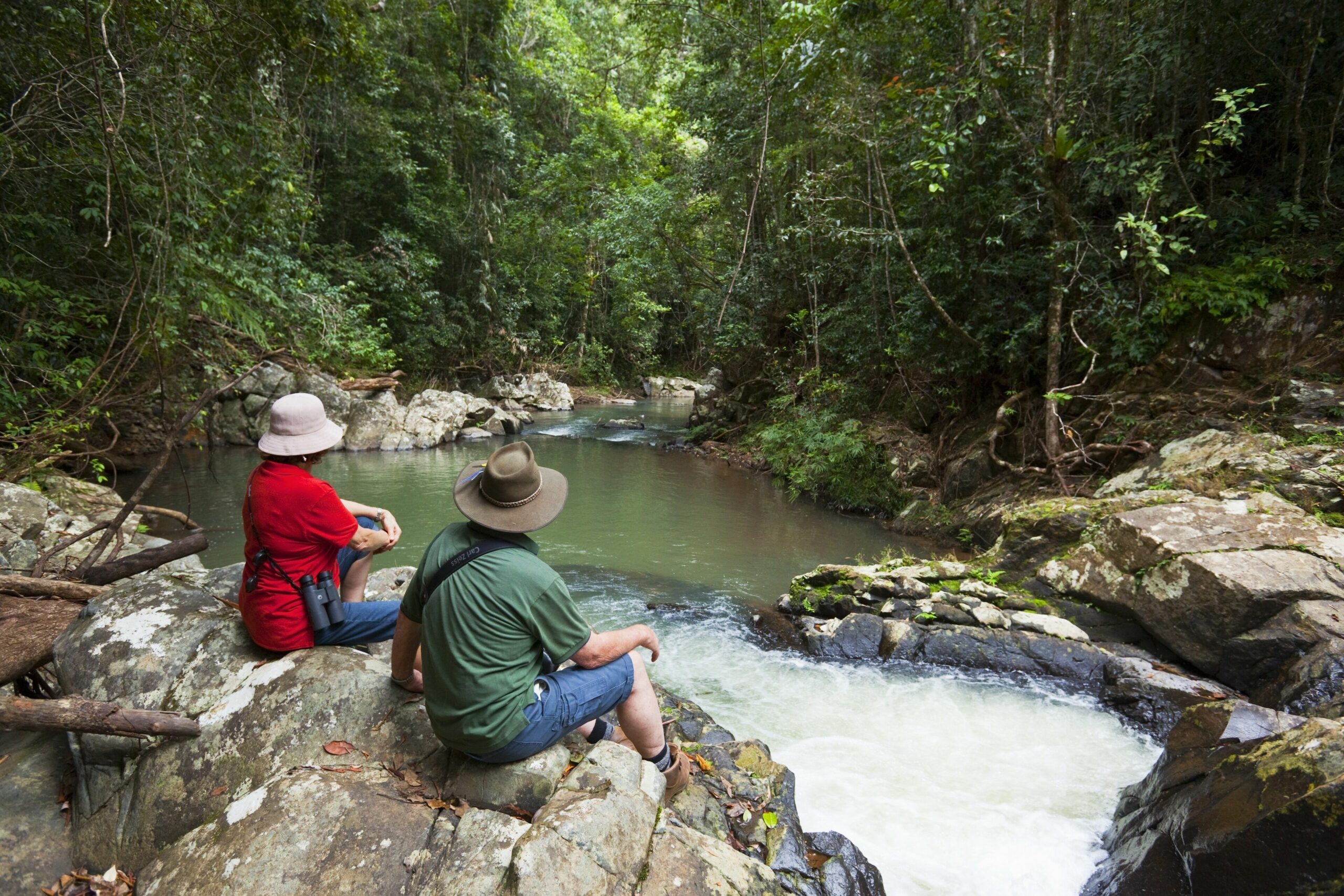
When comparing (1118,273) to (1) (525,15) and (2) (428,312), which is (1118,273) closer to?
(2) (428,312)

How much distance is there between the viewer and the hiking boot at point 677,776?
115 inches

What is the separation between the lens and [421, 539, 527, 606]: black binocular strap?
7.94ft

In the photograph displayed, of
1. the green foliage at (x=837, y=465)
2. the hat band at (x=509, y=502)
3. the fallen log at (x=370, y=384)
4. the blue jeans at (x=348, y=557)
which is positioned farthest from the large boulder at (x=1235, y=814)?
the fallen log at (x=370, y=384)

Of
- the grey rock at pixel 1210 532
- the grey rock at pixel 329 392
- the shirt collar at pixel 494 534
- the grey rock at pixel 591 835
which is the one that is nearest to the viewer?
the grey rock at pixel 591 835

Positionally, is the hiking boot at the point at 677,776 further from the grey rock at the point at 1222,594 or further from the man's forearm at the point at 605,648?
the grey rock at the point at 1222,594

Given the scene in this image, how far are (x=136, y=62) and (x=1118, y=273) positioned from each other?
11154mm

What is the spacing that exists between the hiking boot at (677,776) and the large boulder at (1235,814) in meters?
2.03

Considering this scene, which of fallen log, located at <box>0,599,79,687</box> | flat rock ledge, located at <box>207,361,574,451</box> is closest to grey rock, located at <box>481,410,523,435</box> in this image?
flat rock ledge, located at <box>207,361,574,451</box>

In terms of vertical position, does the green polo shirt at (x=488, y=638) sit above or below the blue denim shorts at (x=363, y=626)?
above

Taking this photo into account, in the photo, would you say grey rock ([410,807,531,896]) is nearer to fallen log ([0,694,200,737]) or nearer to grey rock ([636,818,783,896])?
grey rock ([636,818,783,896])

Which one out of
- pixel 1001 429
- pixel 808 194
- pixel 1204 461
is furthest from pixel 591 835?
pixel 808 194

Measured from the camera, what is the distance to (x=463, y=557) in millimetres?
2430

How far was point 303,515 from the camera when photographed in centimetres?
296

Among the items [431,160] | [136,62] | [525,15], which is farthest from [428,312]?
[136,62]
